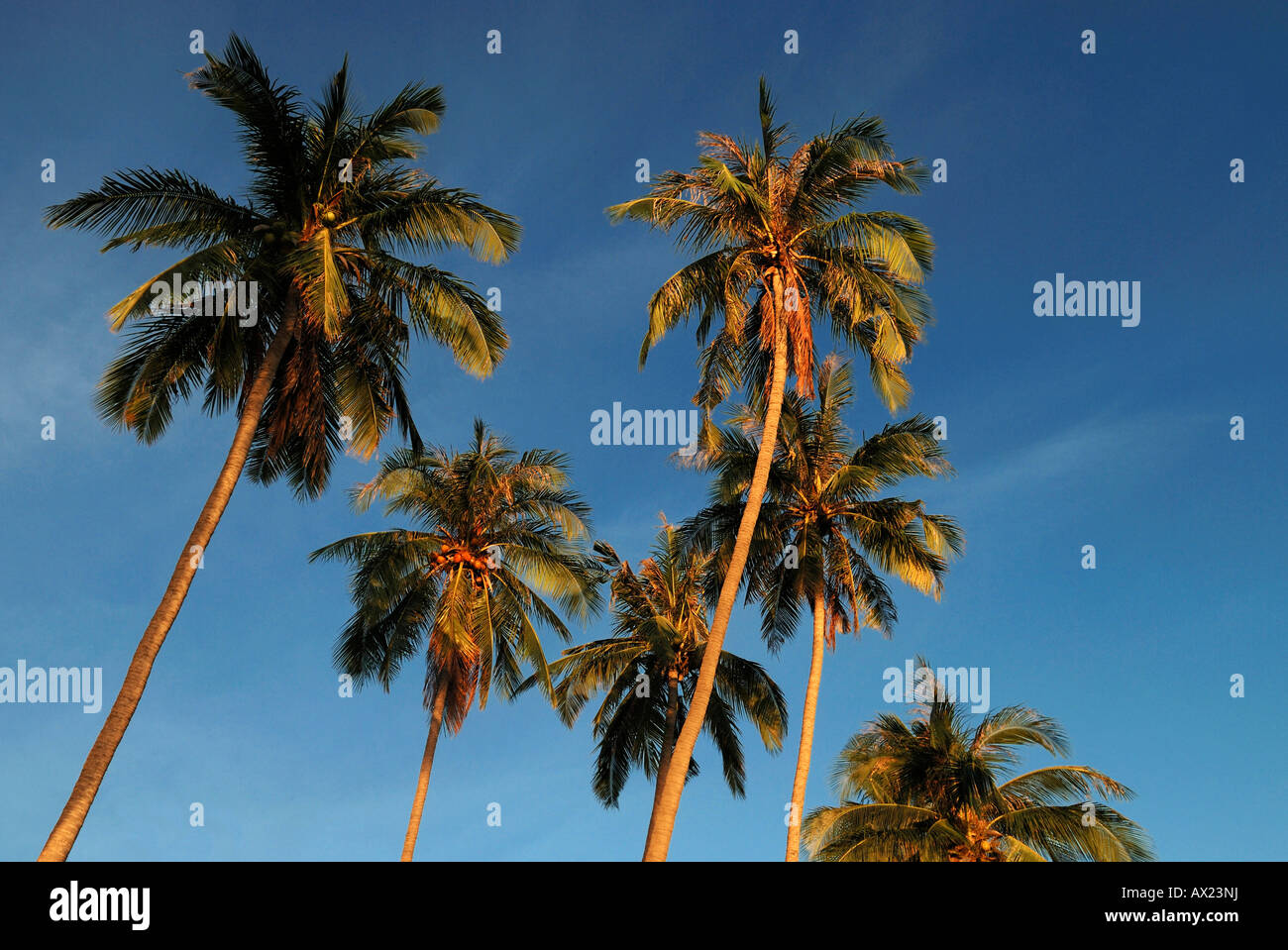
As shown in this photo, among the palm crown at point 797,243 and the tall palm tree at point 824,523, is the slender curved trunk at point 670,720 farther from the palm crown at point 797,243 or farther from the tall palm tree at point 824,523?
the palm crown at point 797,243

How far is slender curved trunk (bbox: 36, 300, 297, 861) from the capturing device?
12906 mm

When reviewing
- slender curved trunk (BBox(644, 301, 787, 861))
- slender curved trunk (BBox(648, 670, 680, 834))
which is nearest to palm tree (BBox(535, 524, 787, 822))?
slender curved trunk (BBox(648, 670, 680, 834))

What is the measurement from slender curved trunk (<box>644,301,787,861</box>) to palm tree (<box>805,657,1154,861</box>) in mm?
7043

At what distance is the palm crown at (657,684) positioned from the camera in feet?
94.3

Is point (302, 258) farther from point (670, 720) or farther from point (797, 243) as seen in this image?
point (670, 720)

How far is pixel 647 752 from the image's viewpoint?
95.3ft

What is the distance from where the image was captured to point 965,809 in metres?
23.9

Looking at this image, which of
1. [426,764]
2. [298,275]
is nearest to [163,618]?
[298,275]

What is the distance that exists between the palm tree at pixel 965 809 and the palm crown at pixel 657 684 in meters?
3.92

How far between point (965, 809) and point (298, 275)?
19.4 m

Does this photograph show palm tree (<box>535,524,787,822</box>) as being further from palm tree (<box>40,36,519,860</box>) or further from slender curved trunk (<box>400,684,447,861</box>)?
palm tree (<box>40,36,519,860</box>)

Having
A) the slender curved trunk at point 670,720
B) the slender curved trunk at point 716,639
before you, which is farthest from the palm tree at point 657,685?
the slender curved trunk at point 716,639
